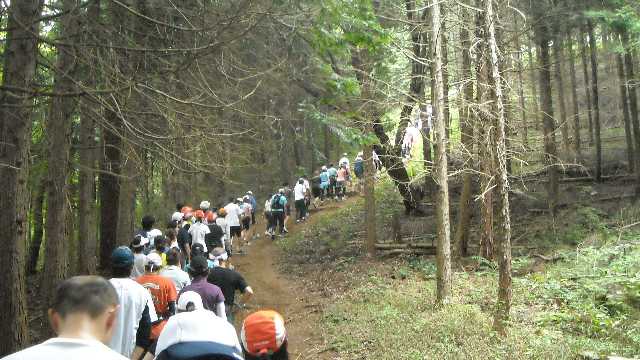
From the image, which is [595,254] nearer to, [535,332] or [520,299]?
[520,299]

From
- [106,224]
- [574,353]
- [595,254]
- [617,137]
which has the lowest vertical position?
[574,353]

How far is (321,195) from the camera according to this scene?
2780 centimetres

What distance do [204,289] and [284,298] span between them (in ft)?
28.4

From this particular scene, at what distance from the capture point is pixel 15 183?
8.02m

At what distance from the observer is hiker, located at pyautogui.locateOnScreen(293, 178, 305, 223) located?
76.7 ft

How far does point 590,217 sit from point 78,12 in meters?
15.7

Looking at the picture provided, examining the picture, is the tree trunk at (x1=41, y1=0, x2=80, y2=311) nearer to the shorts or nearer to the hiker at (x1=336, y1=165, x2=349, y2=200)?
the shorts

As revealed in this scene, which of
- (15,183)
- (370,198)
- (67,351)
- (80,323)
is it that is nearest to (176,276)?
(15,183)

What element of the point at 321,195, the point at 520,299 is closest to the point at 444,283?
the point at 520,299

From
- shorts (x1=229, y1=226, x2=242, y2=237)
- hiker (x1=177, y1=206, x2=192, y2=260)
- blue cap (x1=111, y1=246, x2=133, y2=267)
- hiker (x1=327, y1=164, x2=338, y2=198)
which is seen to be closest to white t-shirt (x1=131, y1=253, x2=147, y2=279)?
blue cap (x1=111, y1=246, x2=133, y2=267)

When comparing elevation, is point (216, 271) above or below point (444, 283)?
above

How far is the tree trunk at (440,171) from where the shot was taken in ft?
35.9

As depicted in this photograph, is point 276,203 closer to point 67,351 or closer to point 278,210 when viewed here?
point 278,210

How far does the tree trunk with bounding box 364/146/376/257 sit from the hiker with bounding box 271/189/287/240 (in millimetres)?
5128
